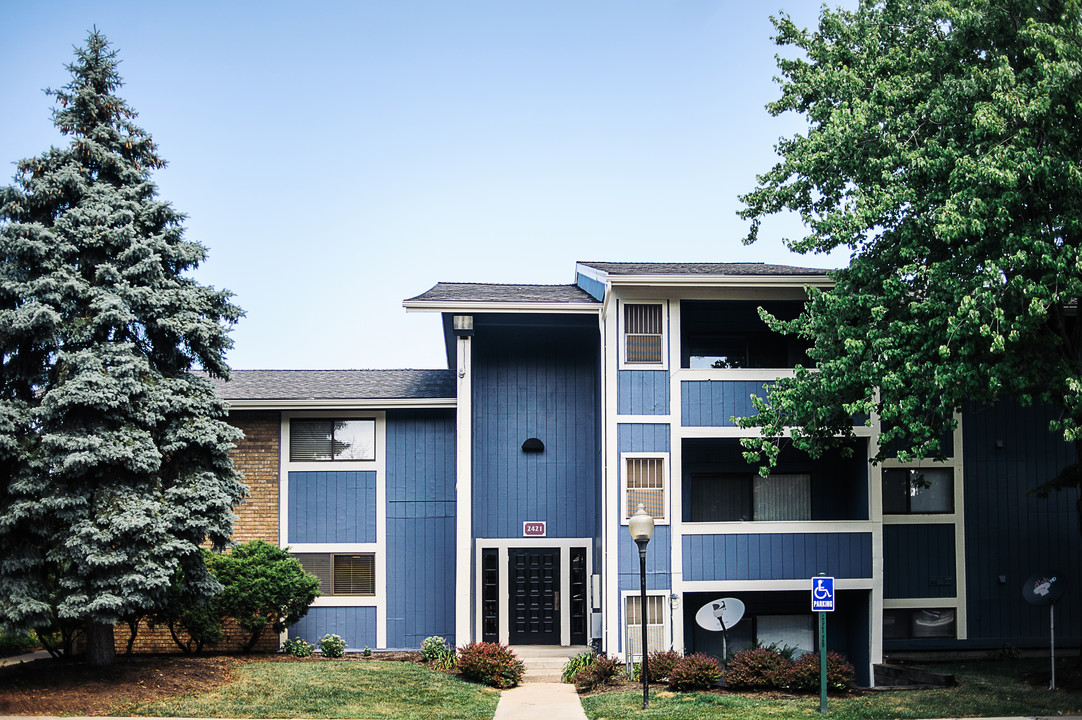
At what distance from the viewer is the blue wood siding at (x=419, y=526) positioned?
1967 cm

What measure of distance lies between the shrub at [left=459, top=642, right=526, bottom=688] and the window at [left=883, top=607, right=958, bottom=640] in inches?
291

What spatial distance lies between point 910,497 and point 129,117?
51.8ft

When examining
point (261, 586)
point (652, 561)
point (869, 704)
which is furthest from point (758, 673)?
point (261, 586)

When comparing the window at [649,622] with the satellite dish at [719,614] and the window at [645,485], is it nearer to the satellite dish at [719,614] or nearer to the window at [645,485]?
the satellite dish at [719,614]

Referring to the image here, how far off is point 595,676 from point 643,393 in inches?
196

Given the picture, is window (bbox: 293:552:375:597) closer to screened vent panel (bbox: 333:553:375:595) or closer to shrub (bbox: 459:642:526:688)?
screened vent panel (bbox: 333:553:375:595)

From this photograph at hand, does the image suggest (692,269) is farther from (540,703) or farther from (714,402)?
(540,703)

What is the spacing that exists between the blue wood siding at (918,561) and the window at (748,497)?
5.69ft

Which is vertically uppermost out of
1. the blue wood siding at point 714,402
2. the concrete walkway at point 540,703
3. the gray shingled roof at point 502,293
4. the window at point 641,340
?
the gray shingled roof at point 502,293

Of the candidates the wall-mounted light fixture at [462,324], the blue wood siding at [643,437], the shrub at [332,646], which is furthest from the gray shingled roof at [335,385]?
the shrub at [332,646]

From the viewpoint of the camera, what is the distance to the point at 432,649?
726 inches

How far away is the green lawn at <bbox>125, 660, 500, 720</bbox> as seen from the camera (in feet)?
45.2

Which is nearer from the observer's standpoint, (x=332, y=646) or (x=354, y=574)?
(x=332, y=646)

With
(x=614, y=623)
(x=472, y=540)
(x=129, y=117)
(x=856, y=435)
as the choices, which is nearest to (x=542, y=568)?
(x=472, y=540)
